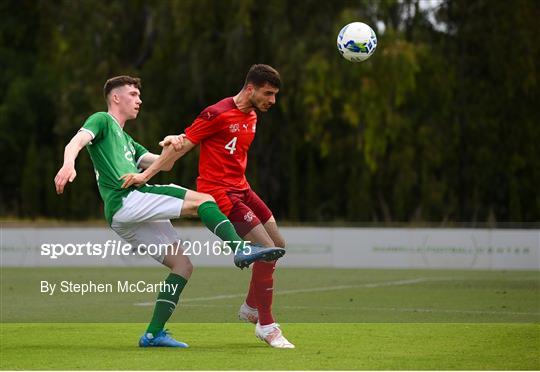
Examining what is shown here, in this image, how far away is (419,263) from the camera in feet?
78.2

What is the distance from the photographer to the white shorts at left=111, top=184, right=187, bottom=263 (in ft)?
28.0

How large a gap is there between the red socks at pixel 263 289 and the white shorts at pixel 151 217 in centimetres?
75

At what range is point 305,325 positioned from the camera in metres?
11.1

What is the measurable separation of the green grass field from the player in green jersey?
61 cm

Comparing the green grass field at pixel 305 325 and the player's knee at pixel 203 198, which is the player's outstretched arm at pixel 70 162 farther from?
the green grass field at pixel 305 325

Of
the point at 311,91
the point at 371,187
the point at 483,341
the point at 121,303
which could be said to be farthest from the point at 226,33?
the point at 483,341

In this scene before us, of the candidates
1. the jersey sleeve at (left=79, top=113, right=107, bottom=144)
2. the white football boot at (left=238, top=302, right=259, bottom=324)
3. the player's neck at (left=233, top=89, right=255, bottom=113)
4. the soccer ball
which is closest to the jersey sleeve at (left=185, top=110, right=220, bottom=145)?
the player's neck at (left=233, top=89, right=255, bottom=113)

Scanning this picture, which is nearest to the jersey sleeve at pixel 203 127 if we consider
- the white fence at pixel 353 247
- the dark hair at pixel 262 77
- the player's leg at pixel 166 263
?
the dark hair at pixel 262 77

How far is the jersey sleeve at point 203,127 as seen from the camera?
9.03 metres

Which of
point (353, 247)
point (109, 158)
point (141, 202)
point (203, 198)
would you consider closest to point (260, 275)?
point (203, 198)

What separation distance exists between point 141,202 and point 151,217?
0.50 ft

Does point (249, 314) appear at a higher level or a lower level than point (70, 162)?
lower

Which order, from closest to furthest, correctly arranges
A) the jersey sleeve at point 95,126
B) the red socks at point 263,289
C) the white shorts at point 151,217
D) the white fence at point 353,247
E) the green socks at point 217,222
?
the green socks at point 217,222
the white shorts at point 151,217
the jersey sleeve at point 95,126
the red socks at point 263,289
the white fence at point 353,247

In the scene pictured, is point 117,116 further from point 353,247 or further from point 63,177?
point 353,247
